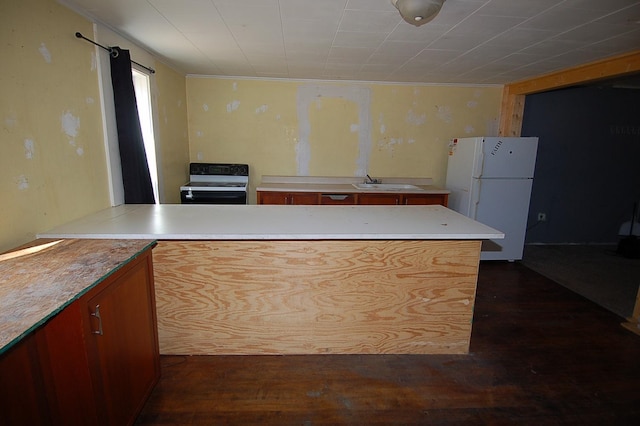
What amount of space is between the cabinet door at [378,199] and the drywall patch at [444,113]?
135 centimetres

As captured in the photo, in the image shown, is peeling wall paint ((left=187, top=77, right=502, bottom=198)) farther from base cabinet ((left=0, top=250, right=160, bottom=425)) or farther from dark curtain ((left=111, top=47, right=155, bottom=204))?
base cabinet ((left=0, top=250, right=160, bottom=425))

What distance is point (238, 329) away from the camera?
201 centimetres

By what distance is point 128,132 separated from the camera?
238 cm

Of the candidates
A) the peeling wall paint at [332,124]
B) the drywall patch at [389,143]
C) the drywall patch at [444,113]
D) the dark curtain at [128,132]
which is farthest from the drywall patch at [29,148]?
the drywall patch at [444,113]

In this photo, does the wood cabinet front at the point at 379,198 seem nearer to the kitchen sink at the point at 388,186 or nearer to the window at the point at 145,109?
the kitchen sink at the point at 388,186

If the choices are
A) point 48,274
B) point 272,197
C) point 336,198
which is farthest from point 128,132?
point 336,198

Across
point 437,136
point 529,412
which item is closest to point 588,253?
point 437,136

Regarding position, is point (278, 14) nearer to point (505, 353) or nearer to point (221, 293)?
point (221, 293)

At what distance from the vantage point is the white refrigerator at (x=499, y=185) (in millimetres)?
3617

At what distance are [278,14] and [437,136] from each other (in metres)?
2.96

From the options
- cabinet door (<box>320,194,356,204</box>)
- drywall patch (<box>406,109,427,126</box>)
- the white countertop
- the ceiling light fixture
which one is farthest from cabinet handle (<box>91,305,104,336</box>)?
drywall patch (<box>406,109,427,126</box>)

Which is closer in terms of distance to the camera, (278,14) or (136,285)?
(136,285)

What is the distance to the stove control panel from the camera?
404cm

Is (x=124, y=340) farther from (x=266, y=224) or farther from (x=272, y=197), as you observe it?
(x=272, y=197)
